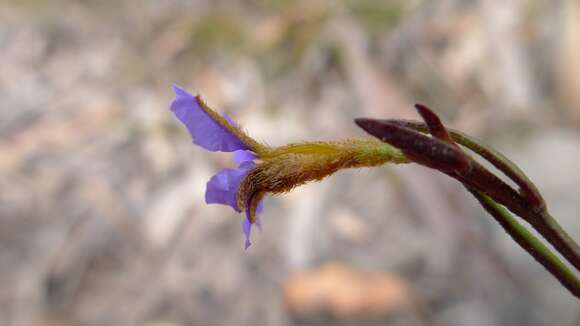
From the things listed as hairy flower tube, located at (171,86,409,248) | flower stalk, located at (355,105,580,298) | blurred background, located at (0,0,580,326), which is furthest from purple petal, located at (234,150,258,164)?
blurred background, located at (0,0,580,326)

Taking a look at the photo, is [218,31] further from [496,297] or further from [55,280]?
[496,297]

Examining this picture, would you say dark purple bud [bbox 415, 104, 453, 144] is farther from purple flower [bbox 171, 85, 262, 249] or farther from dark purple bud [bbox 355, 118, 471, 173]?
purple flower [bbox 171, 85, 262, 249]

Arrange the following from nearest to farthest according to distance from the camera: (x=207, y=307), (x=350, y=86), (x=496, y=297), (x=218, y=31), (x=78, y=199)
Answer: (x=496, y=297)
(x=207, y=307)
(x=78, y=199)
(x=350, y=86)
(x=218, y=31)

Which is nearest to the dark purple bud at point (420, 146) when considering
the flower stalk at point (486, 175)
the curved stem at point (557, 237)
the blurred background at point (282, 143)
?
the flower stalk at point (486, 175)

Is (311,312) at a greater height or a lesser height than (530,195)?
greater

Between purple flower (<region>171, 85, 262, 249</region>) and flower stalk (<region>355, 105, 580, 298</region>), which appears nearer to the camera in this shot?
flower stalk (<region>355, 105, 580, 298</region>)

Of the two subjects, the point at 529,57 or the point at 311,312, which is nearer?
the point at 311,312

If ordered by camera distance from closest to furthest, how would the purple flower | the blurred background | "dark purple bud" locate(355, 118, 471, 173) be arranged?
"dark purple bud" locate(355, 118, 471, 173)
the purple flower
the blurred background

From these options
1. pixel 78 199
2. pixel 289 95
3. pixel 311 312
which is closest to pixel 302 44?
pixel 289 95
